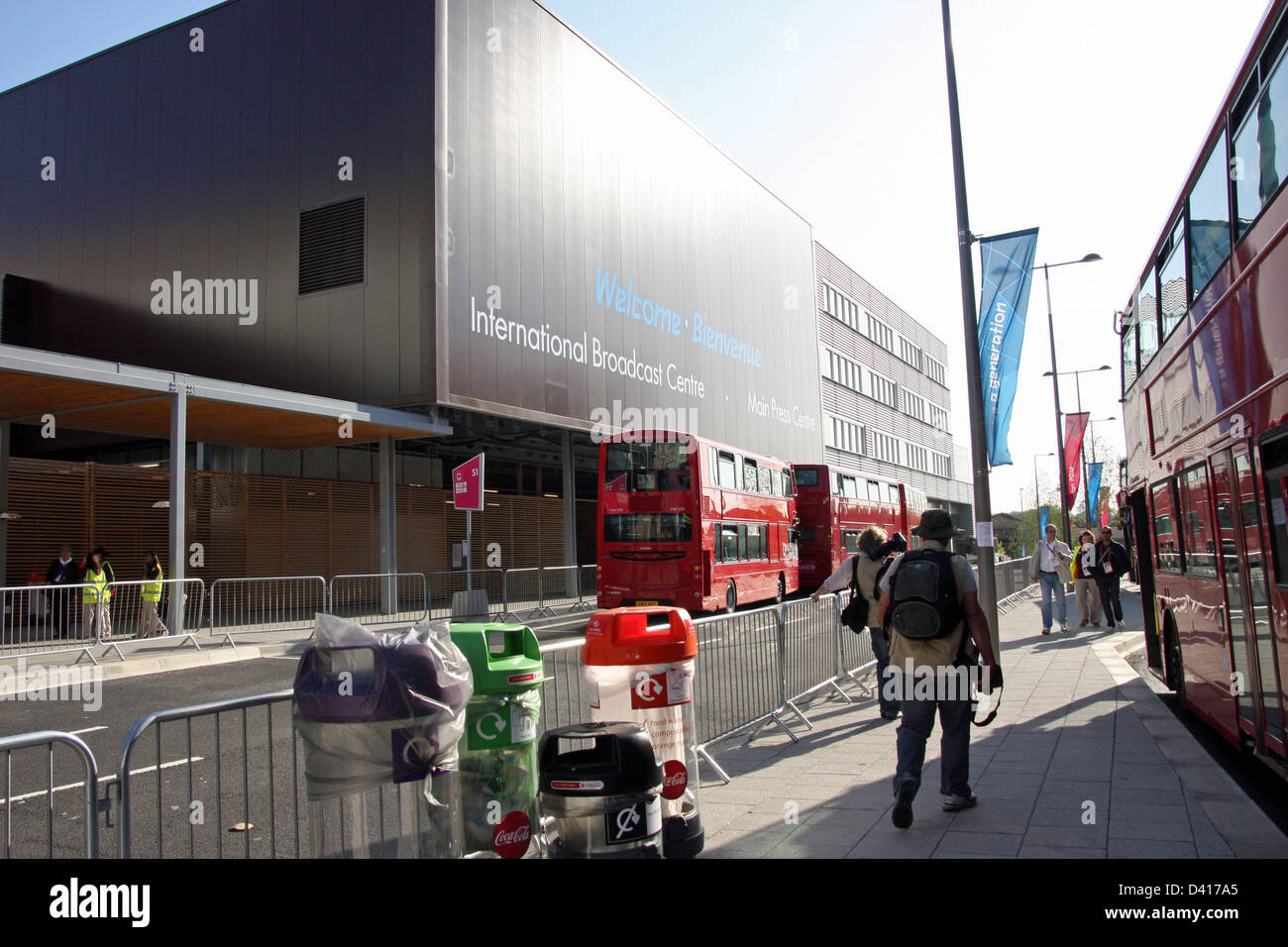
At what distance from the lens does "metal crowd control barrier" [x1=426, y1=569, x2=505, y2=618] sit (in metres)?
22.8

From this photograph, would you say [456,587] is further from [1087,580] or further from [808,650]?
[808,650]

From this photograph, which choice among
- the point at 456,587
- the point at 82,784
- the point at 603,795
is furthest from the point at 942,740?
the point at 456,587

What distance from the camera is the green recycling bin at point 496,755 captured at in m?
4.29

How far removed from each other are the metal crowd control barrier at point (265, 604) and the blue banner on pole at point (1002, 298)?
40.0 ft

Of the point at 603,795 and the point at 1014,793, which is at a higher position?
the point at 603,795

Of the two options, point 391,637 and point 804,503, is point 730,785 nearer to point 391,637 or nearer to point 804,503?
point 391,637

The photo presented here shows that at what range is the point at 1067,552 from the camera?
16828 mm

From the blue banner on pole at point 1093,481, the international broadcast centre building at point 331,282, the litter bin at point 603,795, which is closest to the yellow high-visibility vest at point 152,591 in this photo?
the international broadcast centre building at point 331,282

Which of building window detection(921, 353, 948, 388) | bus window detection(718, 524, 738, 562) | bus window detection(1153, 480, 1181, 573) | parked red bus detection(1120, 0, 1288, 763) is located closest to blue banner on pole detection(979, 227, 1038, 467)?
parked red bus detection(1120, 0, 1288, 763)

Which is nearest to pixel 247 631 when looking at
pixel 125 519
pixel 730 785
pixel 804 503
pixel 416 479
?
pixel 125 519

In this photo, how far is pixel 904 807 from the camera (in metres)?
5.02

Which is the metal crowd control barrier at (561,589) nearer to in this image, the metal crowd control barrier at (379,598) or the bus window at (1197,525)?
the metal crowd control barrier at (379,598)

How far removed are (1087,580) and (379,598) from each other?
14.1 metres
